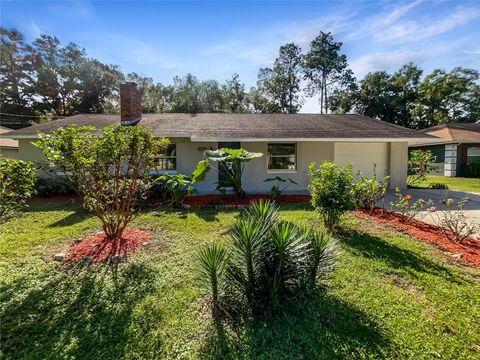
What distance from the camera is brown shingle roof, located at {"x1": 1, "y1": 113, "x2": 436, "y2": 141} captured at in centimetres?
1152

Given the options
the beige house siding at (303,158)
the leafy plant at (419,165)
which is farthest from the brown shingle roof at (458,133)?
the beige house siding at (303,158)

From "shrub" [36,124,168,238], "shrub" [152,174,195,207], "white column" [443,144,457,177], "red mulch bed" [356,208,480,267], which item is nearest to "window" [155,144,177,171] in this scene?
"shrub" [152,174,195,207]

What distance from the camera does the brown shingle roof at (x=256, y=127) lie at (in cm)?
1152

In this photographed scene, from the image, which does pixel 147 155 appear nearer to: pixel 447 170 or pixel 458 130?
pixel 447 170

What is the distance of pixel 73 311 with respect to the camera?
3.39 meters

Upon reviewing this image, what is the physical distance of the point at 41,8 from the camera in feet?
17.1

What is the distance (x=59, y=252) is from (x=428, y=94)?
40964mm

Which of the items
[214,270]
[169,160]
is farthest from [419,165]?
[214,270]

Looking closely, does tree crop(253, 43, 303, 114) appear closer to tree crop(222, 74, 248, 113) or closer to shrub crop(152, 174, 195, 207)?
tree crop(222, 74, 248, 113)

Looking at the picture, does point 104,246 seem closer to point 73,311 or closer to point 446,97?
point 73,311

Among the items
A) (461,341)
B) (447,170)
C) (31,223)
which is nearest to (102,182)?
(31,223)

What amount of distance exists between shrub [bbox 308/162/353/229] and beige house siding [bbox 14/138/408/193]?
6432 millimetres

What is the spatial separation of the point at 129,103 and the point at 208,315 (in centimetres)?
1215

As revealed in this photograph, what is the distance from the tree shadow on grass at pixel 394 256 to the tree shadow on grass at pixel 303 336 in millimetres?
1902
